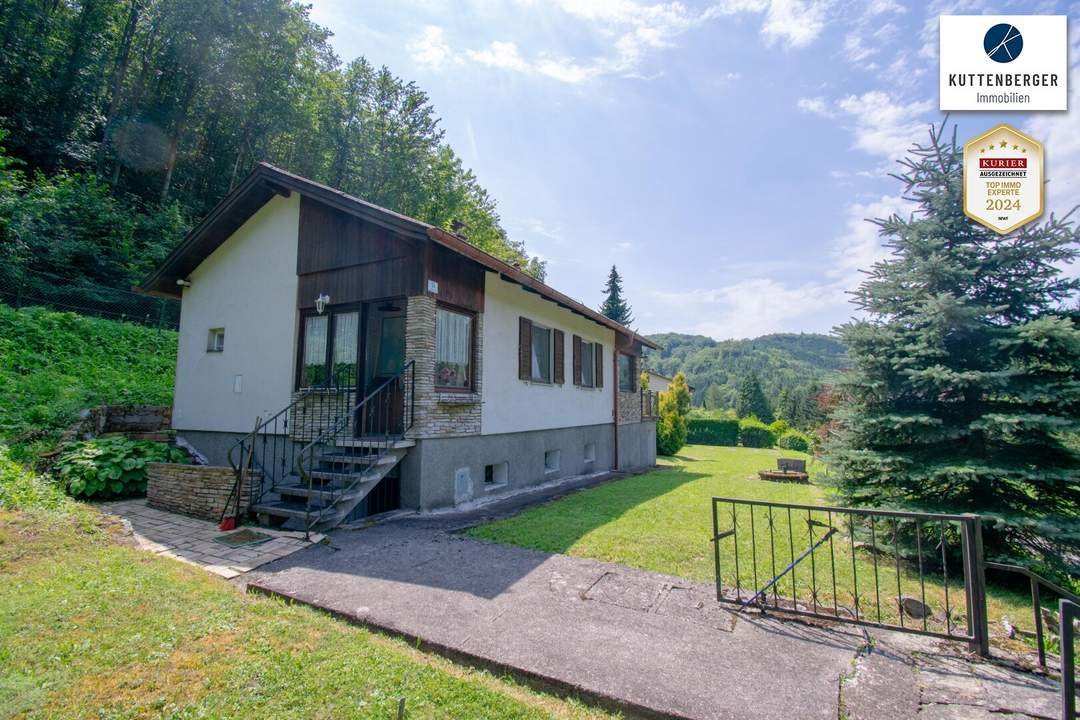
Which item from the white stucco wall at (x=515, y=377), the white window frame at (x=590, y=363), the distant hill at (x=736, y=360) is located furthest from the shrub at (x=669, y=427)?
the distant hill at (x=736, y=360)

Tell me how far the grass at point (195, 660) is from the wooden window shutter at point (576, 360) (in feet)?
29.8

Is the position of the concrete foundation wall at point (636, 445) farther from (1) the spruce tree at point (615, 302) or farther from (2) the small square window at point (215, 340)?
(1) the spruce tree at point (615, 302)

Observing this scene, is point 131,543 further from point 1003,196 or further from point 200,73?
point 200,73

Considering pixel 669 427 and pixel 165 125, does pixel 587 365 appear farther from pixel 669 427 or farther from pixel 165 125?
pixel 165 125

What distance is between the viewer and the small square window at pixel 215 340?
396 inches

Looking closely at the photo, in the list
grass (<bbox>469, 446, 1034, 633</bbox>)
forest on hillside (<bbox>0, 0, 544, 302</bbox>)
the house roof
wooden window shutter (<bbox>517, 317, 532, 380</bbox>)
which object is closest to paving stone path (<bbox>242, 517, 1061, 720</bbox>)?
grass (<bbox>469, 446, 1034, 633</bbox>)

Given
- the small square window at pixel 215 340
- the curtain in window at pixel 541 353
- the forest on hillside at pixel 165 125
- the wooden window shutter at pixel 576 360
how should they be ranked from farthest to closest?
the forest on hillside at pixel 165 125 → the wooden window shutter at pixel 576 360 → the curtain in window at pixel 541 353 → the small square window at pixel 215 340

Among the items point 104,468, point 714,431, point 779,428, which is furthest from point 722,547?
point 714,431

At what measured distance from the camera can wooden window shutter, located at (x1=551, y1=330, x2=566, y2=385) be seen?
11320 millimetres

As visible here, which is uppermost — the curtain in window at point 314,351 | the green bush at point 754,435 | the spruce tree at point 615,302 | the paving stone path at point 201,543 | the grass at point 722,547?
the spruce tree at point 615,302

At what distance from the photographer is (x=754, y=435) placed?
104 feet

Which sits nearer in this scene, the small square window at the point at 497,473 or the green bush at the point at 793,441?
the small square window at the point at 497,473

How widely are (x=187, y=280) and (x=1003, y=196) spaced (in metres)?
14.6

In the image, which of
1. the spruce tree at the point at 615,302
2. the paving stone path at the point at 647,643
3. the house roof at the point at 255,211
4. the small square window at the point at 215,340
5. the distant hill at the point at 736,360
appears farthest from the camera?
the distant hill at the point at 736,360
